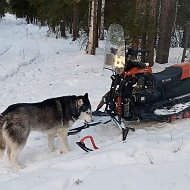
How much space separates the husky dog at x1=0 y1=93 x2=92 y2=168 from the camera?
18.5 ft

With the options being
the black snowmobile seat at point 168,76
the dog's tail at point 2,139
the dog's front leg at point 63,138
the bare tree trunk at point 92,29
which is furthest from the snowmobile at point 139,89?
the bare tree trunk at point 92,29

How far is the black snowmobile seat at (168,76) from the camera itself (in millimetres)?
6869

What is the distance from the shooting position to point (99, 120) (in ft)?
23.5

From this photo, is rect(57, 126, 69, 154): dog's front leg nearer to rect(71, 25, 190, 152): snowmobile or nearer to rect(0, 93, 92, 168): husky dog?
rect(0, 93, 92, 168): husky dog

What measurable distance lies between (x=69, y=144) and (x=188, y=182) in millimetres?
2764

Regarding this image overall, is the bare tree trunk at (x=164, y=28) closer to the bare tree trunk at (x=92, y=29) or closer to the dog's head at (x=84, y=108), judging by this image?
the bare tree trunk at (x=92, y=29)

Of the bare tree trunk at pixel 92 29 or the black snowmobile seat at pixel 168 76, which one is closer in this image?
the black snowmobile seat at pixel 168 76

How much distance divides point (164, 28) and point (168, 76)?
25.8ft

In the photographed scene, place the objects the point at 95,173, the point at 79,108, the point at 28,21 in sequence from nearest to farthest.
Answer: the point at 95,173 → the point at 79,108 → the point at 28,21

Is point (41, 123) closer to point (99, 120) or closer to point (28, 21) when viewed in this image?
point (99, 120)

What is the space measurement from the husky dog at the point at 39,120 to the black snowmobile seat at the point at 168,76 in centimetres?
145

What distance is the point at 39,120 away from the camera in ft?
19.6

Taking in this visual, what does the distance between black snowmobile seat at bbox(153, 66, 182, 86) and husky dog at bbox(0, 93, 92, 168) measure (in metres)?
1.45

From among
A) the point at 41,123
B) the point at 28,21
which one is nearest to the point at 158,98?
the point at 41,123
